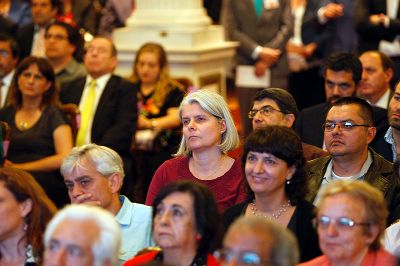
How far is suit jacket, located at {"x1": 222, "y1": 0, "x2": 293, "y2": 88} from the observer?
9562mm

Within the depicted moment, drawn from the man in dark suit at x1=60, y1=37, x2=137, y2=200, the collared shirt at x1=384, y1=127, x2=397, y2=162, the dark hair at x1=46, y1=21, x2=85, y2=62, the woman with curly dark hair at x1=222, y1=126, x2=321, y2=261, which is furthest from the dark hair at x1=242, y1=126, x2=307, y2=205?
the dark hair at x1=46, y1=21, x2=85, y2=62

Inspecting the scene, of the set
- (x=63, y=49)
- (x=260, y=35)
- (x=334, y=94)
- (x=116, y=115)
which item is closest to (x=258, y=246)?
(x=334, y=94)

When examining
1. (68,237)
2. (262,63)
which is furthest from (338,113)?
(262,63)

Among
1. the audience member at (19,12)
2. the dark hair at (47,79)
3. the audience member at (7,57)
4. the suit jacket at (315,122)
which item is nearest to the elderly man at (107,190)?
the suit jacket at (315,122)

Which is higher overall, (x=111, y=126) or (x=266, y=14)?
(x=266, y=14)

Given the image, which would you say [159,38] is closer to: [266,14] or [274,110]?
[266,14]

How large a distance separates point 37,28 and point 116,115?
192 centimetres

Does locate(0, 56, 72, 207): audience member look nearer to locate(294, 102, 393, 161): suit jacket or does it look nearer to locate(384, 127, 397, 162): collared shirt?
locate(294, 102, 393, 161): suit jacket

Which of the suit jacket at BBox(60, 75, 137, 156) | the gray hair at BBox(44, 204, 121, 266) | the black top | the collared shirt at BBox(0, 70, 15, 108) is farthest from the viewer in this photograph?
the collared shirt at BBox(0, 70, 15, 108)

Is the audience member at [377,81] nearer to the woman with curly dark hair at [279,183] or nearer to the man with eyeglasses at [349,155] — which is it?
the man with eyeglasses at [349,155]

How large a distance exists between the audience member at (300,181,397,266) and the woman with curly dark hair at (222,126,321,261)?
56 cm

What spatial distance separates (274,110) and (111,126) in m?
2.15

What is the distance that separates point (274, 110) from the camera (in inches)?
237

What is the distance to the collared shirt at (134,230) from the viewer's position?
5.08 metres
